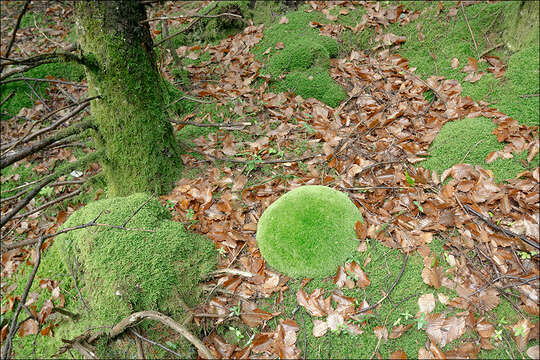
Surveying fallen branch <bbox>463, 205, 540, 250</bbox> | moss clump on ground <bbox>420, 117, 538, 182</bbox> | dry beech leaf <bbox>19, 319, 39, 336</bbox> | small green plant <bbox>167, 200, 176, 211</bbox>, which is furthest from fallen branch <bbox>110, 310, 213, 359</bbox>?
moss clump on ground <bbox>420, 117, 538, 182</bbox>

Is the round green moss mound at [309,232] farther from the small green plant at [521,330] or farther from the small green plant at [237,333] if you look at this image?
the small green plant at [521,330]

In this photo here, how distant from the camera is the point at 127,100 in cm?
321

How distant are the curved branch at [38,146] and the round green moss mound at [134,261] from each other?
2.27ft

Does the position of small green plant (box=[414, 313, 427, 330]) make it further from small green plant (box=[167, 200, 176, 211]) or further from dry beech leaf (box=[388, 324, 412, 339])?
small green plant (box=[167, 200, 176, 211])

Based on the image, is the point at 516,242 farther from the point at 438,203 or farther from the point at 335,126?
the point at 335,126

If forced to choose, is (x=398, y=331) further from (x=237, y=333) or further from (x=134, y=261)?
(x=134, y=261)

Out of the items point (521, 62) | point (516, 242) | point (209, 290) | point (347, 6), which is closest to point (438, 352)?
point (516, 242)

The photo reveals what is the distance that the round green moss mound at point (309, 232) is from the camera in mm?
2602

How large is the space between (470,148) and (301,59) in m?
2.61

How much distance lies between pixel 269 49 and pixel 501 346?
14.8 feet

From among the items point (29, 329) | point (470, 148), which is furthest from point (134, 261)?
point (470, 148)

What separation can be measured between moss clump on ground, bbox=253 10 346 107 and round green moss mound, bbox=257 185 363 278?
6.23 ft

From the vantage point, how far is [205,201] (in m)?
3.33

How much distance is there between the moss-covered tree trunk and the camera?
3000mm
